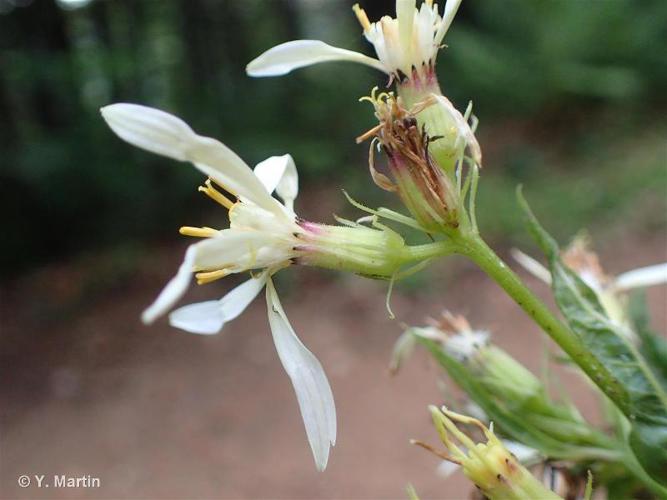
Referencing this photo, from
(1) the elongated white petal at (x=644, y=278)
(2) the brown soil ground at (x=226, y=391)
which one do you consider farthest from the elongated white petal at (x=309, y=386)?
(2) the brown soil ground at (x=226, y=391)

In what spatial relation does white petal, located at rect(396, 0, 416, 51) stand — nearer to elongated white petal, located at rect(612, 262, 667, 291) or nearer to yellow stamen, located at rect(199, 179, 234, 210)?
yellow stamen, located at rect(199, 179, 234, 210)

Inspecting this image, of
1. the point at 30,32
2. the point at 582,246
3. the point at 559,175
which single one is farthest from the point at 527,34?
the point at 582,246

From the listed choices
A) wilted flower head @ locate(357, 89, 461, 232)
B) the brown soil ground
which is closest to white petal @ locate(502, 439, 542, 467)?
wilted flower head @ locate(357, 89, 461, 232)

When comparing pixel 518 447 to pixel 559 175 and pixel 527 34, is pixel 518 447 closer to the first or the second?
pixel 559 175

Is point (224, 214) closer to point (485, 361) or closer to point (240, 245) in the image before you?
point (485, 361)

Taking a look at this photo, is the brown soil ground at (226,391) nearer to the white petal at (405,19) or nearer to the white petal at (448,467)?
the white petal at (448,467)

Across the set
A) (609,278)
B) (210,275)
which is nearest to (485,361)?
(609,278)
